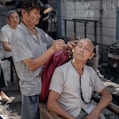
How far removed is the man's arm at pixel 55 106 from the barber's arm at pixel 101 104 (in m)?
0.20

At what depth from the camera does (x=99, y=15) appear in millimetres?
9195

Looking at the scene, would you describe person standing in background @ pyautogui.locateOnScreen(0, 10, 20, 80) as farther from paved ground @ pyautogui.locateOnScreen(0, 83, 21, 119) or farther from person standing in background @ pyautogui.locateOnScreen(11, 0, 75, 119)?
person standing in background @ pyautogui.locateOnScreen(11, 0, 75, 119)

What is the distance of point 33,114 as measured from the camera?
→ 305 centimetres

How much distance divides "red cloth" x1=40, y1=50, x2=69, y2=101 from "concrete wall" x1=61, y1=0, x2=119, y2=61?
5.52m

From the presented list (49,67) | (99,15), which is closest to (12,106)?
(49,67)

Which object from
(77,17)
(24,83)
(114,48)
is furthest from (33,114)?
(77,17)

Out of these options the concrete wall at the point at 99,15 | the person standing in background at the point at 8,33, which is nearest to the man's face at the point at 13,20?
the person standing in background at the point at 8,33

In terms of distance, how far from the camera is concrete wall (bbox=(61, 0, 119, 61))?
8.57m

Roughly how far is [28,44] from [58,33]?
9331 mm

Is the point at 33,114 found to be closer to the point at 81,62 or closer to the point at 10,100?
the point at 81,62

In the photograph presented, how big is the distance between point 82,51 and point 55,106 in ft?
1.69

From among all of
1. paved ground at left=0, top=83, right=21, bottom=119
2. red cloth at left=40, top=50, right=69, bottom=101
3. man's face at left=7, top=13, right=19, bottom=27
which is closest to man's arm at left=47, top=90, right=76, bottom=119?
red cloth at left=40, top=50, right=69, bottom=101

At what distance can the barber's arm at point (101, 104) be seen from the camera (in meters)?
2.90

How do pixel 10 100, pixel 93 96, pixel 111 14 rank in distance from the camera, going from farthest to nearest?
pixel 111 14 → pixel 10 100 → pixel 93 96
